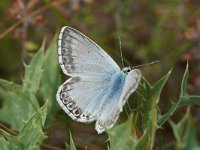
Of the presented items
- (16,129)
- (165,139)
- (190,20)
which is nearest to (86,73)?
(16,129)

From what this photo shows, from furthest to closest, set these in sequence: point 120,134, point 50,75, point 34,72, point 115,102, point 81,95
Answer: point 50,75, point 34,72, point 81,95, point 115,102, point 120,134

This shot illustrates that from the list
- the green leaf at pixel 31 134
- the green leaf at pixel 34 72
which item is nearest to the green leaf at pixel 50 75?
the green leaf at pixel 34 72

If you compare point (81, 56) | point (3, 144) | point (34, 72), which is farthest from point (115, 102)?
point (34, 72)

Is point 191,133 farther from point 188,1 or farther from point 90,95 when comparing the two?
point 188,1

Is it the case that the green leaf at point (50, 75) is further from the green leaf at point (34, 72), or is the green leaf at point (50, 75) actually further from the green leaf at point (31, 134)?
the green leaf at point (31, 134)

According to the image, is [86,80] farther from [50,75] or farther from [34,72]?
[50,75]

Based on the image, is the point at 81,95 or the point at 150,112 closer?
the point at 150,112
